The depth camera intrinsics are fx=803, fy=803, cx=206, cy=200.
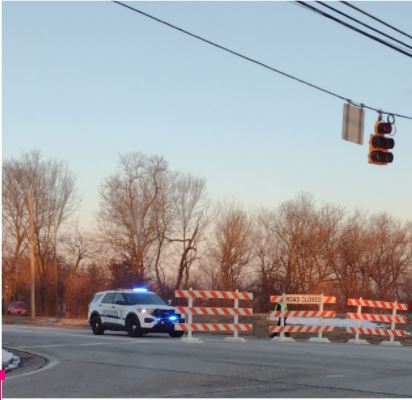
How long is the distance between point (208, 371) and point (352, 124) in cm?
908

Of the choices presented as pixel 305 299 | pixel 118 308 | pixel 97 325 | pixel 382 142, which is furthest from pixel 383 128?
pixel 97 325

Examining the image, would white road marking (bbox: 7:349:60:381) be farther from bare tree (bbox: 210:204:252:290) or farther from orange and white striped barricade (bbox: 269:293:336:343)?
bare tree (bbox: 210:204:252:290)

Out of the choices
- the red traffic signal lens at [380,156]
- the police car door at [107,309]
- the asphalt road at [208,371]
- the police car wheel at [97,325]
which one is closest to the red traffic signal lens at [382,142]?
the red traffic signal lens at [380,156]

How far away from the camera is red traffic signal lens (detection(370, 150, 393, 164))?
2128cm

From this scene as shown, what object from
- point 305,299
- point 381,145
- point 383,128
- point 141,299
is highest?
point 383,128

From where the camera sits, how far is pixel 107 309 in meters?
27.3

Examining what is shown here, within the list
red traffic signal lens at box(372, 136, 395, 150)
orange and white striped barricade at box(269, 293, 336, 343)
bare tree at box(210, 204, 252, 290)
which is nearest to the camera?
red traffic signal lens at box(372, 136, 395, 150)

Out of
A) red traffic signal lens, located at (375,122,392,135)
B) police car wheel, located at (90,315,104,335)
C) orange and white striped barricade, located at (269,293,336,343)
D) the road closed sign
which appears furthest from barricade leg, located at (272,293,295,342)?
red traffic signal lens, located at (375,122,392,135)

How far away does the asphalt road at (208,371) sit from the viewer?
40.6 feet

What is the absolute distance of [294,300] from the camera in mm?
26625

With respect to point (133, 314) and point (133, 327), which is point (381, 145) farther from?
point (133, 327)

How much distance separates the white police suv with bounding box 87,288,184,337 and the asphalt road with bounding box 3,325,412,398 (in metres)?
3.91

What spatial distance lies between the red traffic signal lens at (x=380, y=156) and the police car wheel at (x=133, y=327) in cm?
957

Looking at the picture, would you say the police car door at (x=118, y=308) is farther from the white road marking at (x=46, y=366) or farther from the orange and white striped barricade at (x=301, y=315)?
the white road marking at (x=46, y=366)
